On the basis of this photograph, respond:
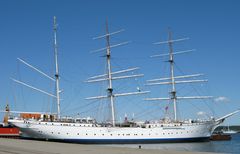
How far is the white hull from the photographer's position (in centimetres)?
6069

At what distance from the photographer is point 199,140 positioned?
249ft

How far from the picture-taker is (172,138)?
72.1 m

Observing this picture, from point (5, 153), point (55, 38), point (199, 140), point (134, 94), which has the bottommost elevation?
point (199, 140)

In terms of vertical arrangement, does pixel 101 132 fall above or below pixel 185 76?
below

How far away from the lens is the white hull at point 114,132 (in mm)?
60688

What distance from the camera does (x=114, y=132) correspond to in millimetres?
67750

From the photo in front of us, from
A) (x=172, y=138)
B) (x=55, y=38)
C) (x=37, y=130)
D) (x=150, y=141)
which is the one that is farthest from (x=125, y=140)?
(x=55, y=38)

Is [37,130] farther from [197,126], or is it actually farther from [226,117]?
[226,117]

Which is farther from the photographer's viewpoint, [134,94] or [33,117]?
[134,94]

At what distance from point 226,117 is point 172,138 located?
601 inches

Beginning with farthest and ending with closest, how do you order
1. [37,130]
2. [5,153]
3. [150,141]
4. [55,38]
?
[150,141] < [55,38] < [37,130] < [5,153]

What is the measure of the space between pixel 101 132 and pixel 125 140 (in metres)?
4.91

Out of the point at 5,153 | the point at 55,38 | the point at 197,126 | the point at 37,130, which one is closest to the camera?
the point at 5,153

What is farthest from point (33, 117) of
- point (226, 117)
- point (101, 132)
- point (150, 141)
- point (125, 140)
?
point (226, 117)
